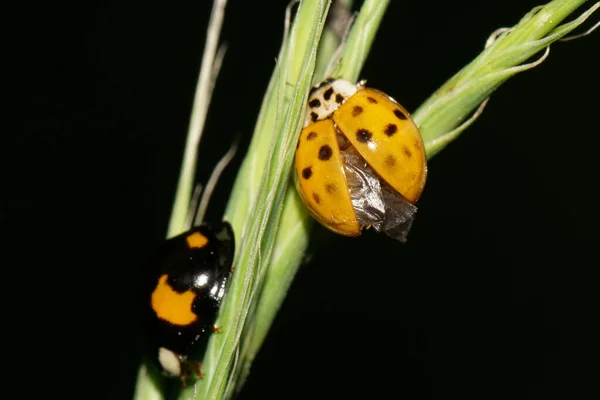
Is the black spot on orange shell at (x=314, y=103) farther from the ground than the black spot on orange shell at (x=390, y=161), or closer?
farther from the ground

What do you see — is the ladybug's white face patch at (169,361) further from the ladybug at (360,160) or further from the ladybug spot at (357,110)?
the ladybug spot at (357,110)

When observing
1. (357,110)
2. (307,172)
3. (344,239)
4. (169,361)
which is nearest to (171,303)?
(169,361)

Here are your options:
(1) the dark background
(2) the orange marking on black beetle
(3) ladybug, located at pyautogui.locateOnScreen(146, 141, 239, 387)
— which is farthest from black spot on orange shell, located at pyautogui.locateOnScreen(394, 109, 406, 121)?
(1) the dark background

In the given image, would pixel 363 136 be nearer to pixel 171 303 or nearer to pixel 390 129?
pixel 390 129

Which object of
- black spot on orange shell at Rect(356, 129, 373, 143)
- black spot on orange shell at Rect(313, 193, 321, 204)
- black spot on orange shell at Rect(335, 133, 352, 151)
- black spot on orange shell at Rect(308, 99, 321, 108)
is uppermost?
black spot on orange shell at Rect(308, 99, 321, 108)

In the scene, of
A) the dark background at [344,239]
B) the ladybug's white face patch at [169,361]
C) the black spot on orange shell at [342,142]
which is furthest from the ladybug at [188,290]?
the dark background at [344,239]

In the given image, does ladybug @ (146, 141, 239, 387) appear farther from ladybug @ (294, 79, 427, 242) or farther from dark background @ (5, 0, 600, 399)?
dark background @ (5, 0, 600, 399)

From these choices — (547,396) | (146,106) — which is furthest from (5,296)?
(547,396)
